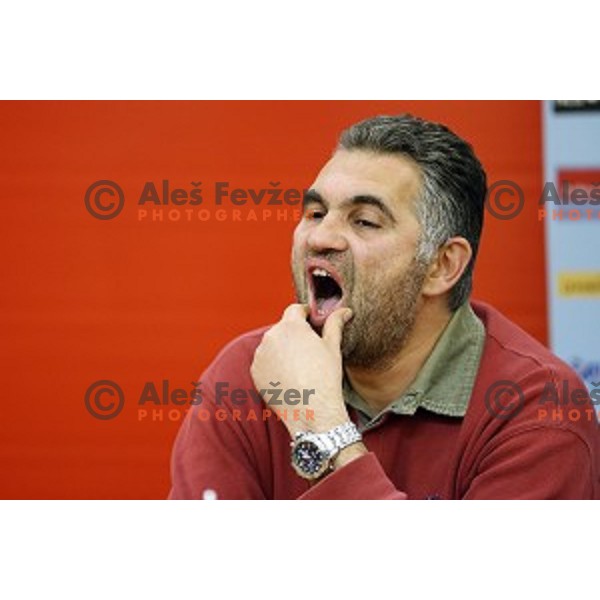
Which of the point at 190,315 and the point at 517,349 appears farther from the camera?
the point at 190,315

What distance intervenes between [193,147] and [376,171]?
341mm

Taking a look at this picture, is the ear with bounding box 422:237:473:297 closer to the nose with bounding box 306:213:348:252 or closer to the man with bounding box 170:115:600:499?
the man with bounding box 170:115:600:499

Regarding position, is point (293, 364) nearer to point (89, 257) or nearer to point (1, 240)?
point (89, 257)

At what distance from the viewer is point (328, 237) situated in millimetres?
1434

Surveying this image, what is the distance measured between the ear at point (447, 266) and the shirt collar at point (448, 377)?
5 centimetres

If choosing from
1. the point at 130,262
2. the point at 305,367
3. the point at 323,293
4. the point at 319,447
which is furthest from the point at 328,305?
the point at 130,262

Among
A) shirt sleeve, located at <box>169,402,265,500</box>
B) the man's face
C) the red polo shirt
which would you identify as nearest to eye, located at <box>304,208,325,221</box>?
the man's face

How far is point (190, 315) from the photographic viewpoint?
5.21 feet

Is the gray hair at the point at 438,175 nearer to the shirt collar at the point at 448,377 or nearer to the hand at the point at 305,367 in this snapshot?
the shirt collar at the point at 448,377

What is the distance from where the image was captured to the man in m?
1.35

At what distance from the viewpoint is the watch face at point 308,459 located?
1.33 meters

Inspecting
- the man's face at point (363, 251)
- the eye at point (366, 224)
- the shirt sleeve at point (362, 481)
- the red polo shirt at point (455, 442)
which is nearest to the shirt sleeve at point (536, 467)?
the red polo shirt at point (455, 442)

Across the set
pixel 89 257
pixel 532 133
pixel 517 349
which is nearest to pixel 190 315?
pixel 89 257
